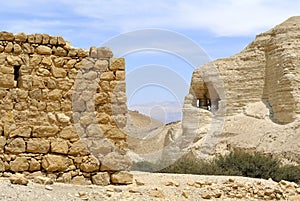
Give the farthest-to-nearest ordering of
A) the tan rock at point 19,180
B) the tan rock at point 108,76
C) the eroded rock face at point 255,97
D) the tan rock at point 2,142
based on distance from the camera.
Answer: the eroded rock face at point 255,97, the tan rock at point 108,76, the tan rock at point 2,142, the tan rock at point 19,180

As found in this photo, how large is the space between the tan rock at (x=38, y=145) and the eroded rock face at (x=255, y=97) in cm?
1347

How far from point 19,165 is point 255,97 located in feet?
63.6

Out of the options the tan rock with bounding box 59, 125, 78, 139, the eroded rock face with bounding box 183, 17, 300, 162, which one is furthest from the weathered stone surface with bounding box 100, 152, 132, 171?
the eroded rock face with bounding box 183, 17, 300, 162

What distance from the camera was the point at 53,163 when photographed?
9.10 m

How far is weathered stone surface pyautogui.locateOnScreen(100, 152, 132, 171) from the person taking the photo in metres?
9.39

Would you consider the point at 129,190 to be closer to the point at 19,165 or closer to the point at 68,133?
the point at 68,133

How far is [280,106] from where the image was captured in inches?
972

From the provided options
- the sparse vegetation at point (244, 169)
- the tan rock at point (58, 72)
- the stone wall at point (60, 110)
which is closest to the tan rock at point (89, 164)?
the stone wall at point (60, 110)

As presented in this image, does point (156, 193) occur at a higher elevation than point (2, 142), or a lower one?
lower

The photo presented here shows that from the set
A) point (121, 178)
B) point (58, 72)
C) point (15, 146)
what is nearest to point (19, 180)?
point (15, 146)

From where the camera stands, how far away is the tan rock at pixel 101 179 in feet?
30.7

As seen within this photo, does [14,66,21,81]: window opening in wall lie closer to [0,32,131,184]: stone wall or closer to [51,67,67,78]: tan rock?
[0,32,131,184]: stone wall

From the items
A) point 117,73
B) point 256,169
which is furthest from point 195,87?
point 117,73

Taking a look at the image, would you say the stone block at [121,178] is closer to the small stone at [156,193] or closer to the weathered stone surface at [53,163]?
the small stone at [156,193]
